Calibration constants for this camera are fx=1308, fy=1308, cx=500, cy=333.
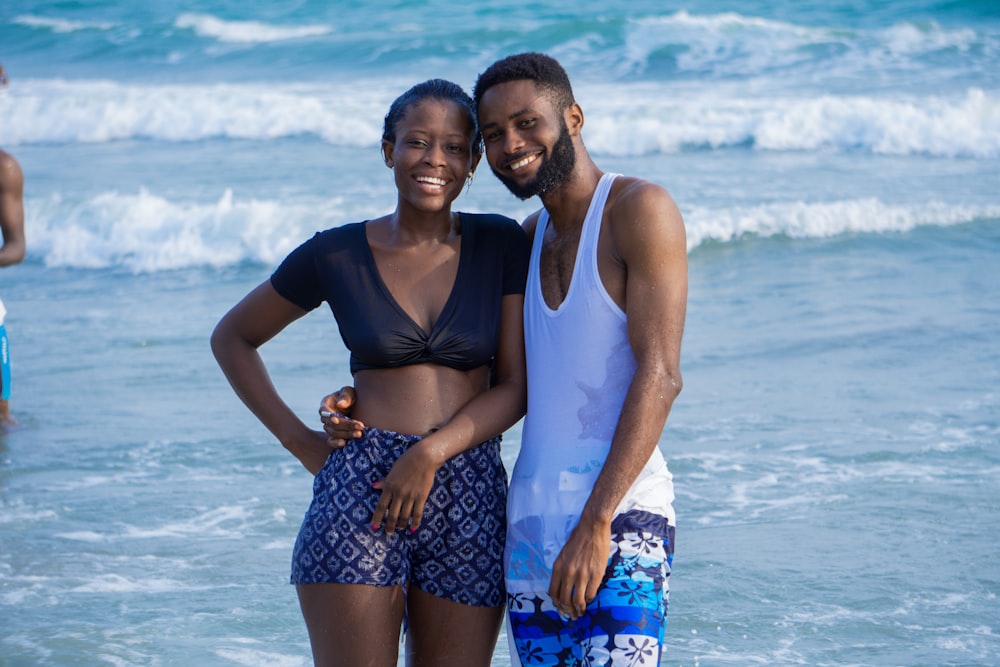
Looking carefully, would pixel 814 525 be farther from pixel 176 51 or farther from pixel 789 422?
pixel 176 51

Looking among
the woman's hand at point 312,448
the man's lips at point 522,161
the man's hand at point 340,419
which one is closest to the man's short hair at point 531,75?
the man's lips at point 522,161

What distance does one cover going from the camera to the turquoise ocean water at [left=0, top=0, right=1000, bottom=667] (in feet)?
15.8

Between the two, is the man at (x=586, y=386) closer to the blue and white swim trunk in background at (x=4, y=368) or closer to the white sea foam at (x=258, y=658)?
the white sea foam at (x=258, y=658)

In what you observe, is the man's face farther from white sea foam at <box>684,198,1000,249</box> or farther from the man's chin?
white sea foam at <box>684,198,1000,249</box>

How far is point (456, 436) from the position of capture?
2.99m

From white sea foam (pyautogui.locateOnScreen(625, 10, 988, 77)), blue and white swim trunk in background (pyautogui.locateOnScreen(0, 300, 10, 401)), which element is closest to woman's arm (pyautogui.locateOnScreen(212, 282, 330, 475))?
blue and white swim trunk in background (pyautogui.locateOnScreen(0, 300, 10, 401))

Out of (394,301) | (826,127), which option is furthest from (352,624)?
(826,127)

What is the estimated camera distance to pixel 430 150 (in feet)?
10.2

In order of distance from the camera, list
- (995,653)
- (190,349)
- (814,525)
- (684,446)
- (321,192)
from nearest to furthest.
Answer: (995,653)
(814,525)
(684,446)
(190,349)
(321,192)

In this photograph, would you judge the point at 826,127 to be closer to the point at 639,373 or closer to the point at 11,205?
the point at 11,205

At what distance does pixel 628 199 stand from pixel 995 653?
7.60ft

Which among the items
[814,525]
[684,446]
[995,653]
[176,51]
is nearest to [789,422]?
[684,446]

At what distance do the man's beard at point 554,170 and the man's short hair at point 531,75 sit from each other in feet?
0.24

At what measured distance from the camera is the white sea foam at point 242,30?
2572 centimetres
